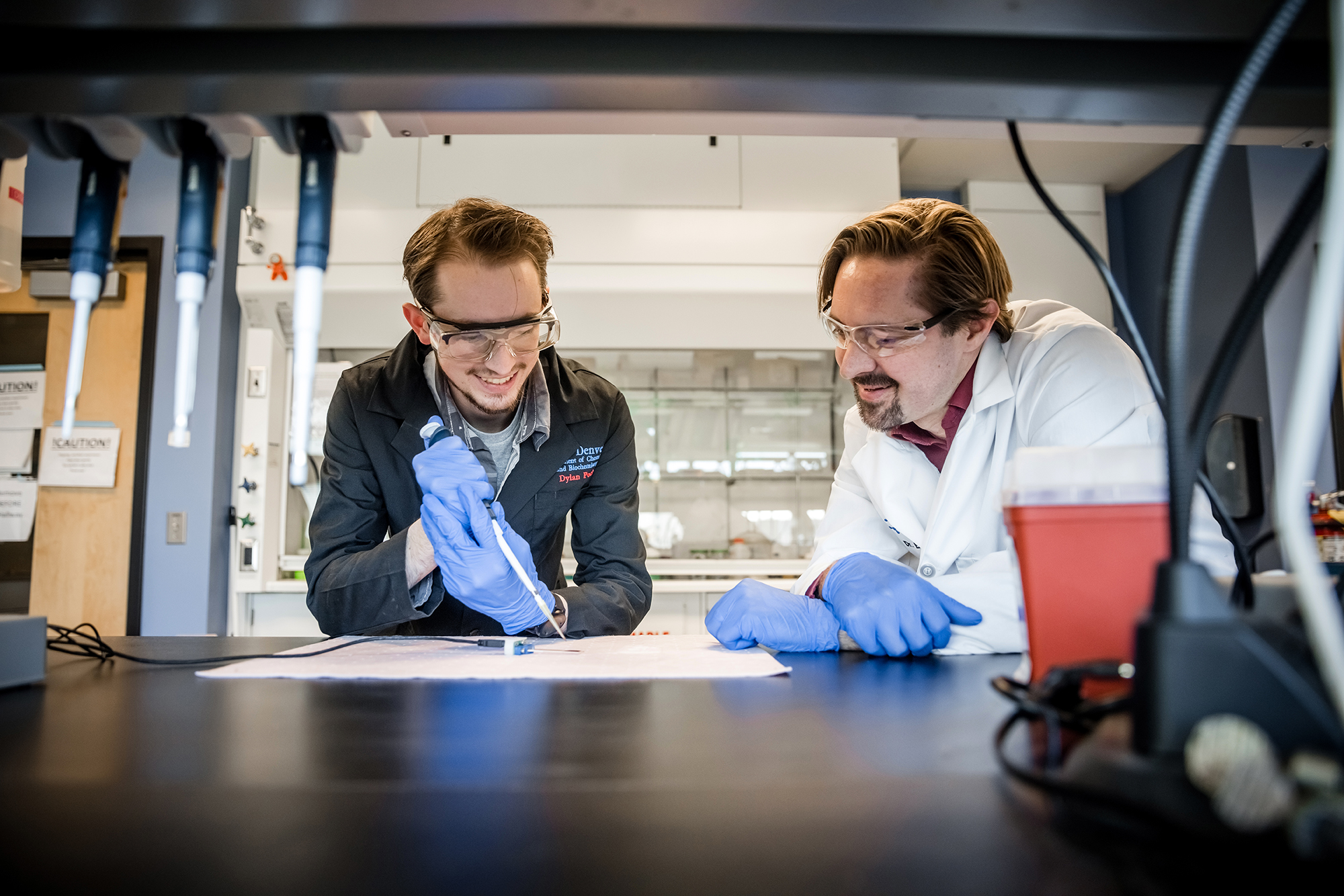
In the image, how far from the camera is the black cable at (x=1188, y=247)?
0.98ft

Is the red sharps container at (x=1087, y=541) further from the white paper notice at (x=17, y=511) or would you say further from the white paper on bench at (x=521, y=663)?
the white paper notice at (x=17, y=511)

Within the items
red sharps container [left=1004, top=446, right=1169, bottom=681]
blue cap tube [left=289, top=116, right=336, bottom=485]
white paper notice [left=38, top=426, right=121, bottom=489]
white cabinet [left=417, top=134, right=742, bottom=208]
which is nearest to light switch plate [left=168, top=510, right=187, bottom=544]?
white paper notice [left=38, top=426, right=121, bottom=489]

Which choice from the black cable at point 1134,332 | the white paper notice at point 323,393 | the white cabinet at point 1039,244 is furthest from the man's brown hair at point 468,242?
the white cabinet at point 1039,244

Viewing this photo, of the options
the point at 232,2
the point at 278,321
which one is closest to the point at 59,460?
the point at 278,321

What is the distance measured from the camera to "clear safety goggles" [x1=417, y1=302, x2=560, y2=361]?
53.9 inches

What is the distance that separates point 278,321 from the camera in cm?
281

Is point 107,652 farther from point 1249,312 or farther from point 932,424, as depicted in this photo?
point 932,424

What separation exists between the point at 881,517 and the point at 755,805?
1.21 meters

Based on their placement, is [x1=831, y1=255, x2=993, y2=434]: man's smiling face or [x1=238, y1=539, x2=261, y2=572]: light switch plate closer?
[x1=831, y1=255, x2=993, y2=434]: man's smiling face

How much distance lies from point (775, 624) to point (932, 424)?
0.70 m

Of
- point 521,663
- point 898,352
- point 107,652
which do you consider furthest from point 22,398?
point 898,352

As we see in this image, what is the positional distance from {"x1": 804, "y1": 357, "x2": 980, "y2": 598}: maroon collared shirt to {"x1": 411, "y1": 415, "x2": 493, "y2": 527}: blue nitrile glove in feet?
2.71

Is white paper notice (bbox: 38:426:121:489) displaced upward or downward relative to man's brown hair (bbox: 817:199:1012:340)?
downward

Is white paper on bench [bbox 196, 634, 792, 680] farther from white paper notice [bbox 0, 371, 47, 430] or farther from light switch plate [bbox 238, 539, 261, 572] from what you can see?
white paper notice [bbox 0, 371, 47, 430]
